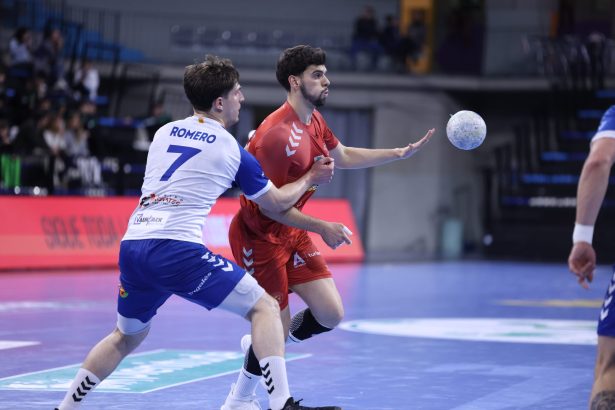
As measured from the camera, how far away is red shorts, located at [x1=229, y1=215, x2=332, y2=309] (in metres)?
6.26

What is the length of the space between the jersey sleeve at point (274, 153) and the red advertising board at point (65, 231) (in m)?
11.6

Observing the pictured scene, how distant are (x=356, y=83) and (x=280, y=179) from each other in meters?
22.3

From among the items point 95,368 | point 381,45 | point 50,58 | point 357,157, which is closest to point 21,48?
point 50,58

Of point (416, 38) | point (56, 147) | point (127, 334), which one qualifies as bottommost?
point (56, 147)

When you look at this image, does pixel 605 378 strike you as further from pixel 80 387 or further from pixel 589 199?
pixel 80 387

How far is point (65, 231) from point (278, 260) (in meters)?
12.1

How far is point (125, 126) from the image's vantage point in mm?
23141

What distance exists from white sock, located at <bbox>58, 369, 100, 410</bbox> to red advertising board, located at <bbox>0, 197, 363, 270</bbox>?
11835 millimetres

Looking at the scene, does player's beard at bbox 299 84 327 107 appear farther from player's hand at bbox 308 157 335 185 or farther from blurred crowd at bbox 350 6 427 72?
blurred crowd at bbox 350 6 427 72

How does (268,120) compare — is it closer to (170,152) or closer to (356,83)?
(170,152)

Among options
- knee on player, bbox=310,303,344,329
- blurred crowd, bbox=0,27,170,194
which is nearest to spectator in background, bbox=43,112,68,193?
blurred crowd, bbox=0,27,170,194

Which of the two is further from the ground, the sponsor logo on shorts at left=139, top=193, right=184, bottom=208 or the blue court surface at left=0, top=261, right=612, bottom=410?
the sponsor logo on shorts at left=139, top=193, right=184, bottom=208

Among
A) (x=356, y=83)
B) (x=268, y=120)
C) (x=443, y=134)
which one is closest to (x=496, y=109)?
(x=443, y=134)

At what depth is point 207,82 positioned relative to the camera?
5.53m
